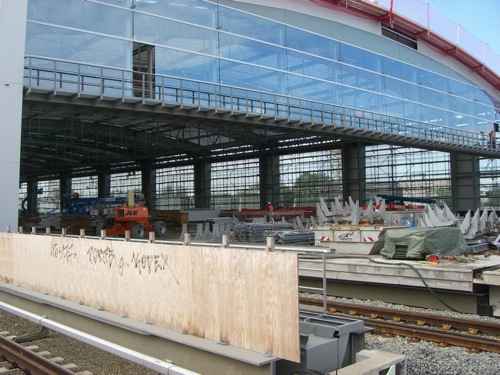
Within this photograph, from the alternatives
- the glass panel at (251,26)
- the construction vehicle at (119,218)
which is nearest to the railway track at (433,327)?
the glass panel at (251,26)

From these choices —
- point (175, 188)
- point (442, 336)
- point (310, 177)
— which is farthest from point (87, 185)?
point (442, 336)

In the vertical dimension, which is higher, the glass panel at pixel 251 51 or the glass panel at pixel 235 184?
the glass panel at pixel 251 51

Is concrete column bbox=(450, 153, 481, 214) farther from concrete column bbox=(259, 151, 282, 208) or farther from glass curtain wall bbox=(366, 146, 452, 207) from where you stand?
concrete column bbox=(259, 151, 282, 208)

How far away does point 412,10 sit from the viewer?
3662 cm

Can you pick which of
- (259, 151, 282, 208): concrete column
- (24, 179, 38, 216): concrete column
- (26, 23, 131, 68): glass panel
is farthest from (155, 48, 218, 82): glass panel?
(24, 179, 38, 216): concrete column

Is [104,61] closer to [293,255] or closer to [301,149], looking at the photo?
[293,255]

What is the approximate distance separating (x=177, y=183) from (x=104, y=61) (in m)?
36.4

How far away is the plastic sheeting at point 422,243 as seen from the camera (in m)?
12.5

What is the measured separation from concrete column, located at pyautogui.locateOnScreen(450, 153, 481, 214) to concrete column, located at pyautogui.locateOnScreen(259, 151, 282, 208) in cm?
1692

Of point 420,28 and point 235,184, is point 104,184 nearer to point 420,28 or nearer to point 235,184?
point 235,184

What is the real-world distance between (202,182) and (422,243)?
138 feet

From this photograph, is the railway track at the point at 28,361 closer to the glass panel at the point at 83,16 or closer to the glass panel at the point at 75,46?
the glass panel at the point at 75,46

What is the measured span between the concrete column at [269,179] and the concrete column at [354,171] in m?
7.32

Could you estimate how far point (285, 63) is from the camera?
88.1 feet
